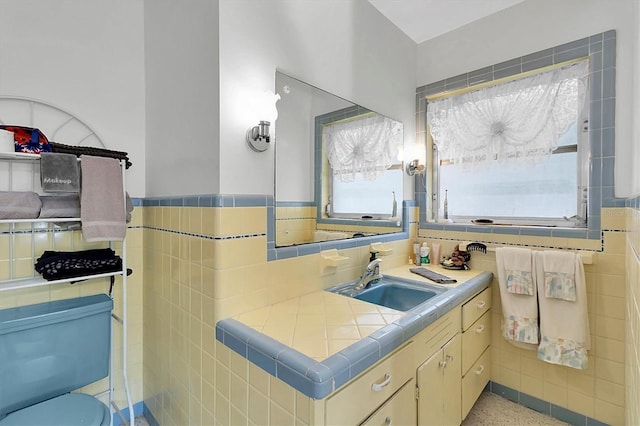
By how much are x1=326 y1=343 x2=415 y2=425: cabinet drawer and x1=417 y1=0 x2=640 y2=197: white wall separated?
4.53 ft

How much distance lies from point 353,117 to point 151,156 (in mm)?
1282

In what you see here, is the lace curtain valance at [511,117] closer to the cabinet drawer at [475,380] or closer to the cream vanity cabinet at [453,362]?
the cream vanity cabinet at [453,362]

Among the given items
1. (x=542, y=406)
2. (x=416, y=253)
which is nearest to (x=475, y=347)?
(x=542, y=406)

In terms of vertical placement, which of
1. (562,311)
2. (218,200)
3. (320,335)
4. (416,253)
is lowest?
(562,311)

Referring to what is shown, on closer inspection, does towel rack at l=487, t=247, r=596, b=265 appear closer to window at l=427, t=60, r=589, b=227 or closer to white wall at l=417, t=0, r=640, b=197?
window at l=427, t=60, r=589, b=227

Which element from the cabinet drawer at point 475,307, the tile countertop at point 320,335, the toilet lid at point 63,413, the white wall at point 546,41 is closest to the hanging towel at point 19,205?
the toilet lid at point 63,413

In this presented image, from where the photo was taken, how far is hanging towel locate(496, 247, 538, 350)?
190 centimetres

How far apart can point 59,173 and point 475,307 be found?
231 cm

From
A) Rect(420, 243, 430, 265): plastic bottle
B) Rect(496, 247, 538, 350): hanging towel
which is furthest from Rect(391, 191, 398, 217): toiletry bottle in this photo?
Rect(496, 247, 538, 350): hanging towel

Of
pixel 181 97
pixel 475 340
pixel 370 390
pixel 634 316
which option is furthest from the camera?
pixel 475 340

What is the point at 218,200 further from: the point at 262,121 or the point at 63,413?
the point at 63,413

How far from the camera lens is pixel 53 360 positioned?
1377 mm

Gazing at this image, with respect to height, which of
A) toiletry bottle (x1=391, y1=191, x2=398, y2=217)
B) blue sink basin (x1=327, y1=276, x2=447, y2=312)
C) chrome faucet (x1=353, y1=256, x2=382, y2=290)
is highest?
toiletry bottle (x1=391, y1=191, x2=398, y2=217)

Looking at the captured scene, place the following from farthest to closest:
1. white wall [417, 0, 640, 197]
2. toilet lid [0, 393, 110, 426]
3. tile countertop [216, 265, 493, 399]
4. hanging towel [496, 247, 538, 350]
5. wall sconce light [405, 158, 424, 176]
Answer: wall sconce light [405, 158, 424, 176]
hanging towel [496, 247, 538, 350]
white wall [417, 0, 640, 197]
toilet lid [0, 393, 110, 426]
tile countertop [216, 265, 493, 399]
